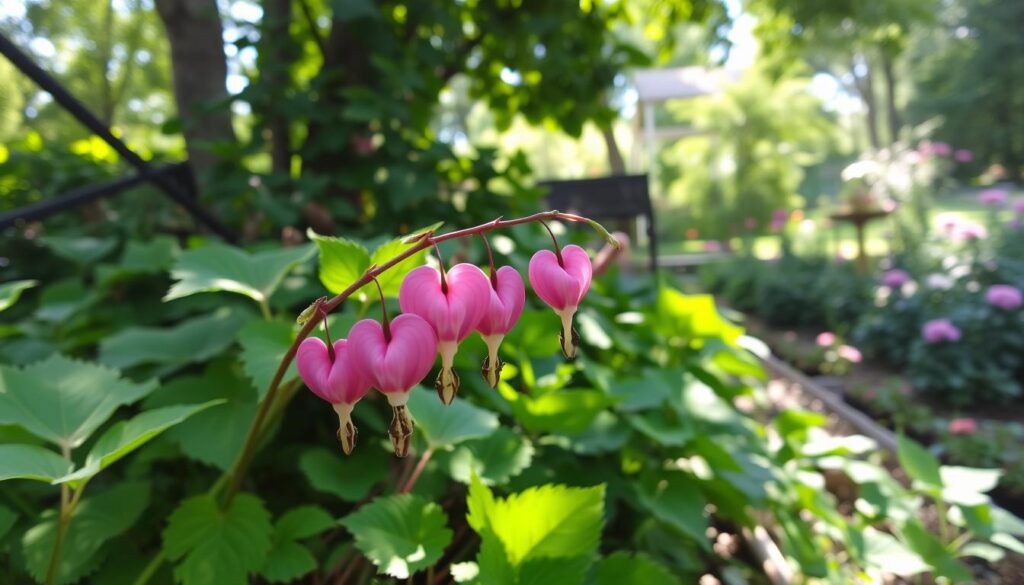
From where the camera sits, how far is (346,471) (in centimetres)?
109

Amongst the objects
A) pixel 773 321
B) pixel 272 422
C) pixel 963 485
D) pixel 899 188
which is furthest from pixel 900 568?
pixel 899 188

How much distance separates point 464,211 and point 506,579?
63.4 inches

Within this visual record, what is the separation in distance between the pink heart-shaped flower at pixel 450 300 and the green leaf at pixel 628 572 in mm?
558

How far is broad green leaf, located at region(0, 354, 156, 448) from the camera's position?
0.80 metres

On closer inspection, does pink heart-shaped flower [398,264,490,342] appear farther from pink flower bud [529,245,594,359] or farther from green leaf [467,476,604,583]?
green leaf [467,476,604,583]

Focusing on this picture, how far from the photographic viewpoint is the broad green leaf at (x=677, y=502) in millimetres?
1172

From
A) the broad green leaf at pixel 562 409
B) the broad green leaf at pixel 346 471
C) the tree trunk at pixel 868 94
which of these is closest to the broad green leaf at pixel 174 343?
the broad green leaf at pixel 346 471

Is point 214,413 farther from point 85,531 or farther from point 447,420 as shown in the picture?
point 447,420

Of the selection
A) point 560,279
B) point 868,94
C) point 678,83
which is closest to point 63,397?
point 560,279

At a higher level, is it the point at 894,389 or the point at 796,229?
the point at 796,229

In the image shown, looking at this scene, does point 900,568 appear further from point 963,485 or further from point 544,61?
point 544,61

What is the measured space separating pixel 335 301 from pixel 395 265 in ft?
0.76

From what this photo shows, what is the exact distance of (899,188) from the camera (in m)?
6.60

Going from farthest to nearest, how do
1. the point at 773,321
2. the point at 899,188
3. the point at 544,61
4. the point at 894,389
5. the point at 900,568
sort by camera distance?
the point at 899,188 → the point at 773,321 → the point at 894,389 → the point at 544,61 → the point at 900,568
